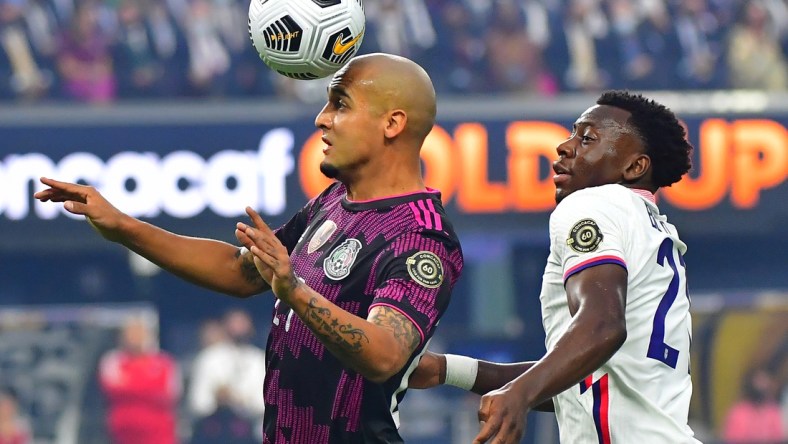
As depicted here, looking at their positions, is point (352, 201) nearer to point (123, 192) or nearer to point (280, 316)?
point (280, 316)

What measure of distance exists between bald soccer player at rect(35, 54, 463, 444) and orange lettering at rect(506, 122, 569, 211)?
10114 mm

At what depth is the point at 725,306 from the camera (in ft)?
46.7

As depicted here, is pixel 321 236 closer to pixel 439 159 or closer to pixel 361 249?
pixel 361 249

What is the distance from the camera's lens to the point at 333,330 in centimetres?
384

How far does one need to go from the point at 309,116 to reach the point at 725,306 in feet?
15.5

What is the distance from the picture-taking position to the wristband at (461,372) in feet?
15.8

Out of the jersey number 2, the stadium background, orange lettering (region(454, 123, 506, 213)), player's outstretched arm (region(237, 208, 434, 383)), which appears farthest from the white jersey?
orange lettering (region(454, 123, 506, 213))

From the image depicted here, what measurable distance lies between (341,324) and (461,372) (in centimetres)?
109

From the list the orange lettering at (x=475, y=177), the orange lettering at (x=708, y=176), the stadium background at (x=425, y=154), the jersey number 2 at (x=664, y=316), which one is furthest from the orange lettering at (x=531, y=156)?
the jersey number 2 at (x=664, y=316)

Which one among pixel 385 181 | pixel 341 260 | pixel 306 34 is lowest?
pixel 341 260

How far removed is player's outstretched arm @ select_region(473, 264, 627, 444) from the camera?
3443 millimetres

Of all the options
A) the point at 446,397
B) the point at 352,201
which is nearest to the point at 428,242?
the point at 352,201

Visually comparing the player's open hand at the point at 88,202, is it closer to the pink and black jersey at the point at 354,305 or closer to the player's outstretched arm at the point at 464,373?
the pink and black jersey at the point at 354,305

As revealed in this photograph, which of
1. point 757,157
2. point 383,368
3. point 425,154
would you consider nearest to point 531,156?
point 425,154
